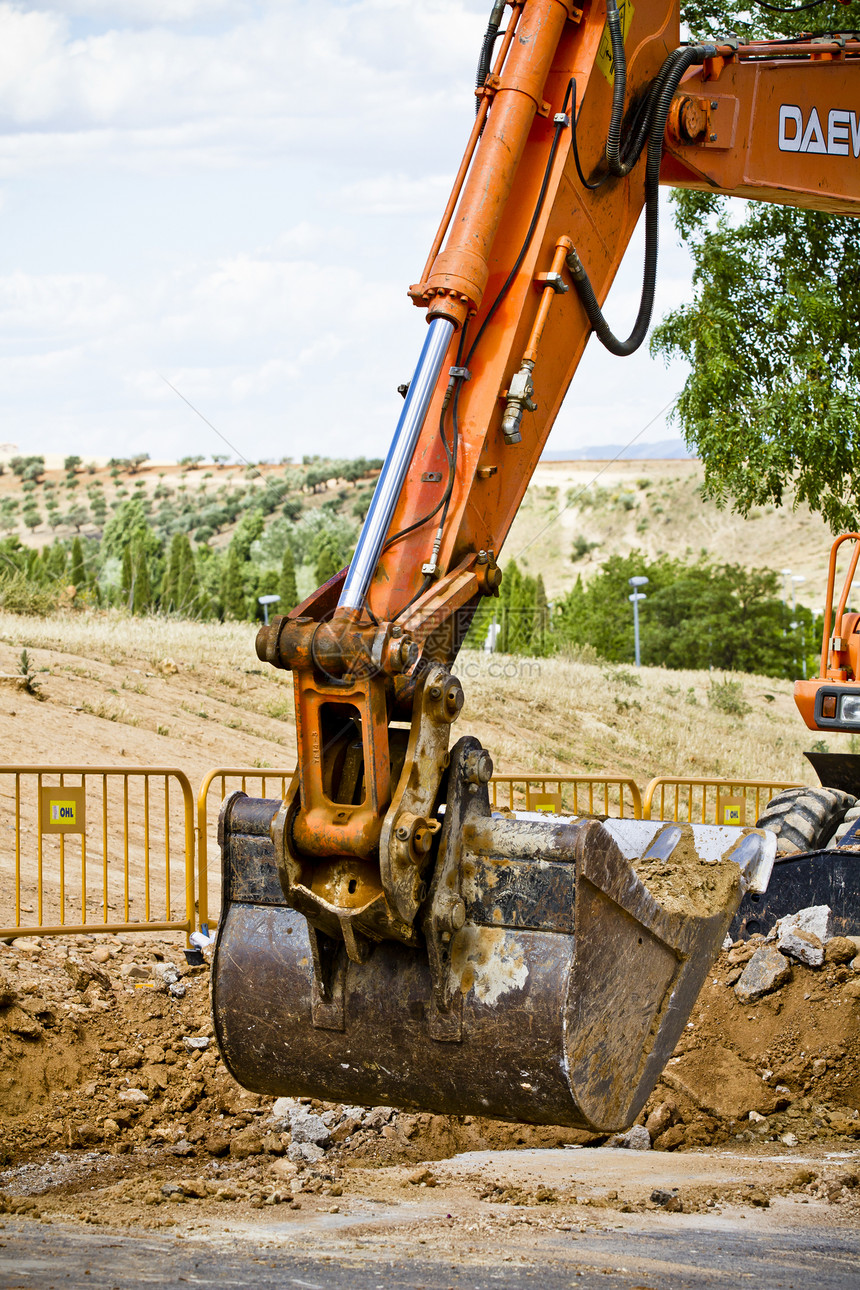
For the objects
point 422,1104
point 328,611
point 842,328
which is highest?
point 842,328

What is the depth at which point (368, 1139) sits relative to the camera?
18.6 ft

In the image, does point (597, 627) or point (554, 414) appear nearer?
point (554, 414)

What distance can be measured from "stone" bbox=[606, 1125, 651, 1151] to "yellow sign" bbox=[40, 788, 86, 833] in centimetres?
431

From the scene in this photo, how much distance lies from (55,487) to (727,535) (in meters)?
46.7

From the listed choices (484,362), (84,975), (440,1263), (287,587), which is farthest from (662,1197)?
(287,587)

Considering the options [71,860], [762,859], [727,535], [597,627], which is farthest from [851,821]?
[727,535]

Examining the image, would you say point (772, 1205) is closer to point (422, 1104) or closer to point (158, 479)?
point (422, 1104)

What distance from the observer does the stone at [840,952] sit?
21.8ft

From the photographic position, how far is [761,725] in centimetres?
2769

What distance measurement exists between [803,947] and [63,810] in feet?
16.1

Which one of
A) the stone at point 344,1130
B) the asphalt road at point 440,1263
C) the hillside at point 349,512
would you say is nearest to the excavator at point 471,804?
the asphalt road at point 440,1263

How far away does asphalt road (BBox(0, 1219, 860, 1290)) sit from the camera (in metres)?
3.55

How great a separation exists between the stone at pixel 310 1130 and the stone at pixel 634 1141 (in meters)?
1.32

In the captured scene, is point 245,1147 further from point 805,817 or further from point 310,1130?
point 805,817
